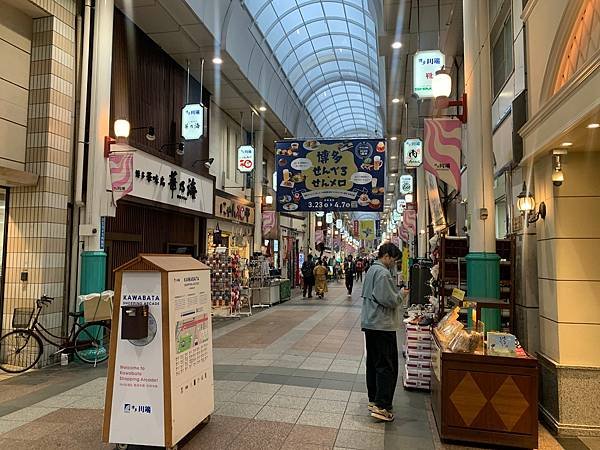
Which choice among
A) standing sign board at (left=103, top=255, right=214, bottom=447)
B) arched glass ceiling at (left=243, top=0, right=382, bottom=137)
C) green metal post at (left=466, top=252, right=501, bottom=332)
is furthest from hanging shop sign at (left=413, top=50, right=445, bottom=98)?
standing sign board at (left=103, top=255, right=214, bottom=447)

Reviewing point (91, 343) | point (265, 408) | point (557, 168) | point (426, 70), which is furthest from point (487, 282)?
point (91, 343)

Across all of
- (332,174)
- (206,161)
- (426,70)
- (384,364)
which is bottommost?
(384,364)

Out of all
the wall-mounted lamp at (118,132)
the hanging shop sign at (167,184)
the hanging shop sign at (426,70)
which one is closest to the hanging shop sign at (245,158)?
the hanging shop sign at (167,184)

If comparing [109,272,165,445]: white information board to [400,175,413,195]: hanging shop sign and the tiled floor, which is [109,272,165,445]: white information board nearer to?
the tiled floor

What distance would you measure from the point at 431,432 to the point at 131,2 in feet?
31.9

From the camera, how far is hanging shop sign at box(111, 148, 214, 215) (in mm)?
9984

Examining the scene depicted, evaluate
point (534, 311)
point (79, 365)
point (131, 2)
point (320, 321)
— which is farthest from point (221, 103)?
point (534, 311)

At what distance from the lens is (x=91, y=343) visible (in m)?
7.32

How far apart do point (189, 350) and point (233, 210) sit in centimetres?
1257

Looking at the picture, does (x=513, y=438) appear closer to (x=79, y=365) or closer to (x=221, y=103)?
(x=79, y=365)

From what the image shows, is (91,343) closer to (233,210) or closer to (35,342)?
(35,342)

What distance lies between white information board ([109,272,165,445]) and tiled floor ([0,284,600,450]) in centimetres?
46

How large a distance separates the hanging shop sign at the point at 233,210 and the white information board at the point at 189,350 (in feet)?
34.8

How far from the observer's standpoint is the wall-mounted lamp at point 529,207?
5094 mm
